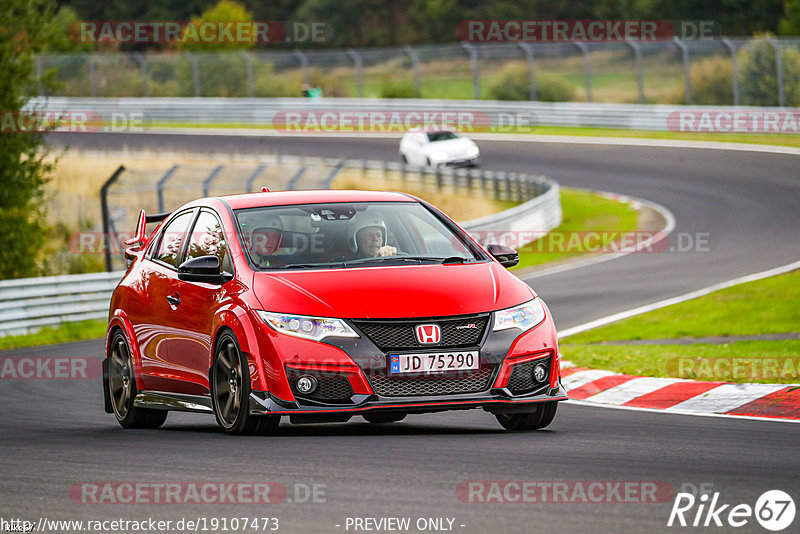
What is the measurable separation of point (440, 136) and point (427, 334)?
3447cm

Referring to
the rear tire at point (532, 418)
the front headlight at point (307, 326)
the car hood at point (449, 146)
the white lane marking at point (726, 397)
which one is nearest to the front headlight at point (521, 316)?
the rear tire at point (532, 418)

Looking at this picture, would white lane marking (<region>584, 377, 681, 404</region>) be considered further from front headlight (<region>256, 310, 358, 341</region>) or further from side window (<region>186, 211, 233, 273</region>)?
front headlight (<region>256, 310, 358, 341</region>)

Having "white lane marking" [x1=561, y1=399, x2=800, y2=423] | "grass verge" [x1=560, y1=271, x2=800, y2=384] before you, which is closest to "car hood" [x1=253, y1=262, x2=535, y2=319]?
"white lane marking" [x1=561, y1=399, x2=800, y2=423]

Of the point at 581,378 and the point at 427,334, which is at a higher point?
the point at 427,334

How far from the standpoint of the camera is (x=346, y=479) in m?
6.37

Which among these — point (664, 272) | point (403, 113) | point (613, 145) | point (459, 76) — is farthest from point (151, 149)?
point (664, 272)

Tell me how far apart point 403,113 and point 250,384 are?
44.0m

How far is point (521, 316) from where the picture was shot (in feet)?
26.5

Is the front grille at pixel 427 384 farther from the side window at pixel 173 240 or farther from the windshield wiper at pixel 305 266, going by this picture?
the side window at pixel 173 240

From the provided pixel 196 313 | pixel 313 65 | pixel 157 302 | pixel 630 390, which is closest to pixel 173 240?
pixel 157 302

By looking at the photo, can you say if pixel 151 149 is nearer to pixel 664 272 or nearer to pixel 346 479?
pixel 664 272

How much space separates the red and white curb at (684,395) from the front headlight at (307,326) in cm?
322

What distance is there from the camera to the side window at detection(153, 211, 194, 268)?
9320 mm

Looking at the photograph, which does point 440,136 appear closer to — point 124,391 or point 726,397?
point 726,397
